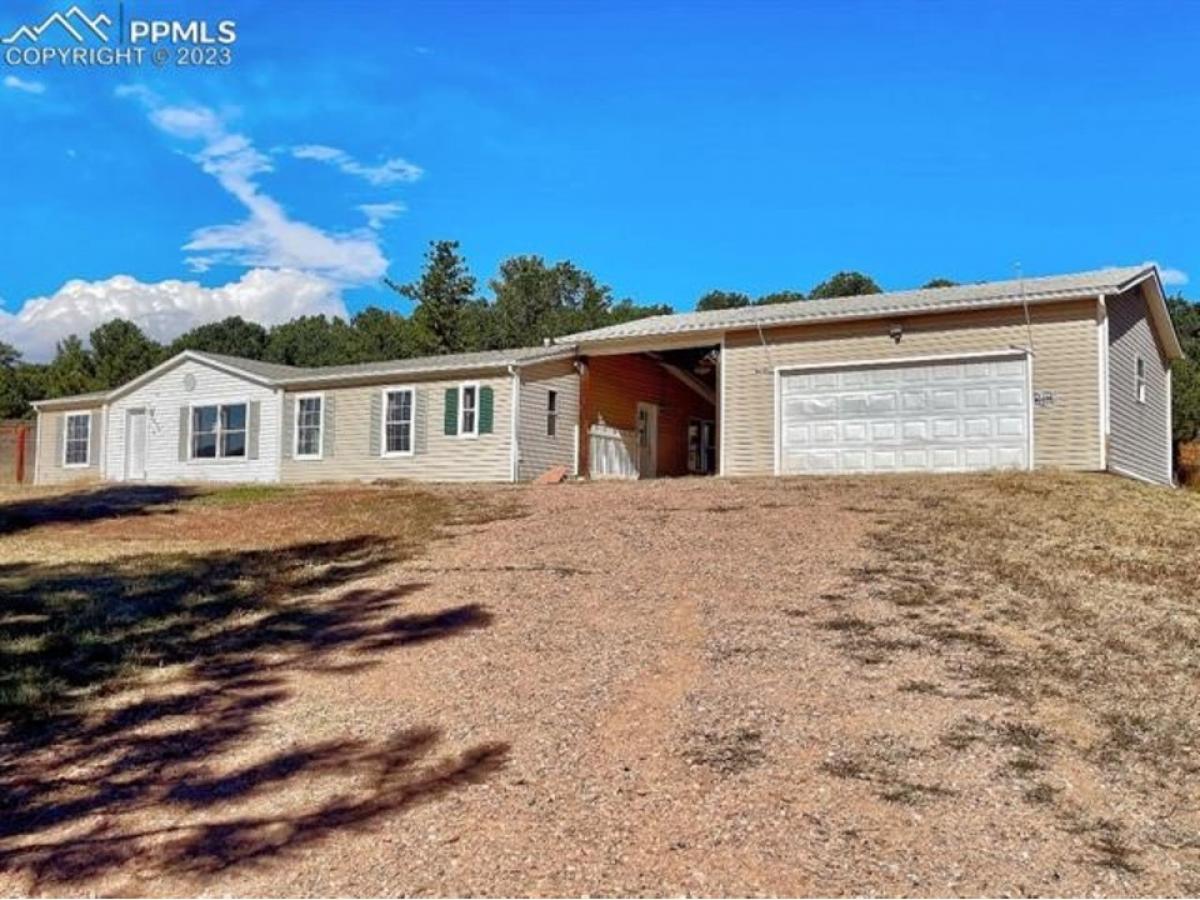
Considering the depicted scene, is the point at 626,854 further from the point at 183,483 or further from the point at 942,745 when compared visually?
the point at 183,483

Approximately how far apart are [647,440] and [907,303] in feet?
26.9

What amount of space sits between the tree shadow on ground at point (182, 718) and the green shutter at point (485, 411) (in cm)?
1069

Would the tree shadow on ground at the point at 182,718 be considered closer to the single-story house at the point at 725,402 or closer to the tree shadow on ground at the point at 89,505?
the tree shadow on ground at the point at 89,505

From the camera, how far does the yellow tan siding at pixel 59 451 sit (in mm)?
27562

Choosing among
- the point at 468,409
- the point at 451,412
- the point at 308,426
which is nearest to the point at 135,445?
the point at 308,426

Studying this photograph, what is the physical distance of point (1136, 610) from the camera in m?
8.81

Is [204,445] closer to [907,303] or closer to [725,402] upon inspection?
[725,402]

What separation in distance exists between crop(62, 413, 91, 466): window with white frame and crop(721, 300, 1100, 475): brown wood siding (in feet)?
58.3

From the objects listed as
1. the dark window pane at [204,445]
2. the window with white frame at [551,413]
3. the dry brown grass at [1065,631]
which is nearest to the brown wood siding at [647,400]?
the window with white frame at [551,413]

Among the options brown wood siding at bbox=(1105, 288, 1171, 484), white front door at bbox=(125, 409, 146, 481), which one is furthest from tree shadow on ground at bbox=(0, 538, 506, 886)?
white front door at bbox=(125, 409, 146, 481)

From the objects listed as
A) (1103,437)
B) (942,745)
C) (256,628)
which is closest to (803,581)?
(942,745)

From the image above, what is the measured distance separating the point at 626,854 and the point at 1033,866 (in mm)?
1720

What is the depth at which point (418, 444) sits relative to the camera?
22.0 metres

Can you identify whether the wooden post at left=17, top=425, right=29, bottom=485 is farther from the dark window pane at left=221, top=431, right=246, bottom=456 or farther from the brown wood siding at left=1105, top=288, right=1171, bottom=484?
the brown wood siding at left=1105, top=288, right=1171, bottom=484
